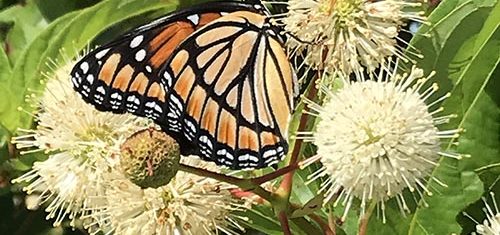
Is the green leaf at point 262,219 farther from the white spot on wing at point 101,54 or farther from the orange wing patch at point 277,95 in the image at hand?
the white spot on wing at point 101,54

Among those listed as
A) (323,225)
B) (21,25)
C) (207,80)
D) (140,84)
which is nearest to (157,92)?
(140,84)

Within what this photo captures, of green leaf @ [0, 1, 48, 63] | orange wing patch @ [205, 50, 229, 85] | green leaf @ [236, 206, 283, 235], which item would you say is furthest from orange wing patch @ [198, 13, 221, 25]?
green leaf @ [0, 1, 48, 63]

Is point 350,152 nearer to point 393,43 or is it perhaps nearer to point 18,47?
point 393,43

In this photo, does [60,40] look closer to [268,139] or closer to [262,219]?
[268,139]

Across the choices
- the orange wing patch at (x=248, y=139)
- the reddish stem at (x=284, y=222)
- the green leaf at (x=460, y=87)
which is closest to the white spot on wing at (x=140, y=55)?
the orange wing patch at (x=248, y=139)

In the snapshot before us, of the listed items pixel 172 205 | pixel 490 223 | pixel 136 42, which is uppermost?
pixel 136 42

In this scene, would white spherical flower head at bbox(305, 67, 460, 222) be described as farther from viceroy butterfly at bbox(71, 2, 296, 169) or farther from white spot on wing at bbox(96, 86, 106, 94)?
white spot on wing at bbox(96, 86, 106, 94)
